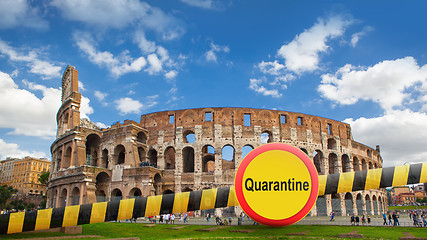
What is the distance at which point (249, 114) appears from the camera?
107 ft

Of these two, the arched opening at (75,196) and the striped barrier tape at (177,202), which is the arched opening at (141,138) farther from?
the striped barrier tape at (177,202)

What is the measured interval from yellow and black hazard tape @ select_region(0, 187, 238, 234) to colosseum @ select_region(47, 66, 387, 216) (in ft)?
68.6

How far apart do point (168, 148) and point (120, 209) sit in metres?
25.8

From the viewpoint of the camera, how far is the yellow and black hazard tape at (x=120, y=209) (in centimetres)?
704

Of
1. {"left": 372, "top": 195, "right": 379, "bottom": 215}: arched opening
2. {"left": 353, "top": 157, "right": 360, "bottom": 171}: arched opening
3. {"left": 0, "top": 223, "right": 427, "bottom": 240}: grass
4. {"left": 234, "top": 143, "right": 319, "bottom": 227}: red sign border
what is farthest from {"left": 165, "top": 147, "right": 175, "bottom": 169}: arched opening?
{"left": 234, "top": 143, "right": 319, "bottom": 227}: red sign border

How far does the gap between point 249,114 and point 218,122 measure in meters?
3.23

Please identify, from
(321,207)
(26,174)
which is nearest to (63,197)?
(321,207)

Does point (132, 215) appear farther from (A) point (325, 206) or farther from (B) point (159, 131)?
(A) point (325, 206)

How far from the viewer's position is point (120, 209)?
7707 mm

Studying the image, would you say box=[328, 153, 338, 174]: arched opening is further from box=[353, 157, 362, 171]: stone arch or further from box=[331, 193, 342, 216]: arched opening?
box=[353, 157, 362, 171]: stone arch

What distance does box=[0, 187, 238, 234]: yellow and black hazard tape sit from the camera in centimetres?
704

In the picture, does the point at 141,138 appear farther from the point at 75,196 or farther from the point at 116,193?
the point at 75,196

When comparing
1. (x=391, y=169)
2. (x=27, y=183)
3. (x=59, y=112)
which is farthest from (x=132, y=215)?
(x=27, y=183)

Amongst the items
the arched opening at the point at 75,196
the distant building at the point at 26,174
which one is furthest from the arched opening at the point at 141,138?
the distant building at the point at 26,174
